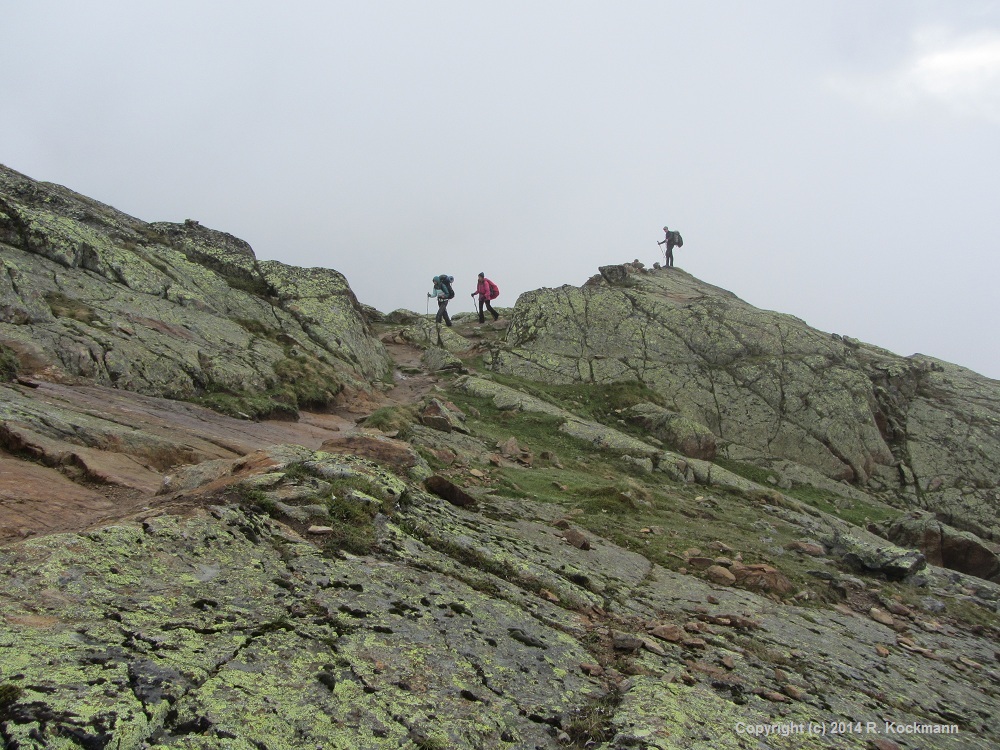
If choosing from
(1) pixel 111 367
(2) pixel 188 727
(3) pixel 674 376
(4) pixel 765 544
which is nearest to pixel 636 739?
(2) pixel 188 727

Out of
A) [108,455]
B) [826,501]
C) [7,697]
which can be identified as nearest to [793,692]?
[7,697]

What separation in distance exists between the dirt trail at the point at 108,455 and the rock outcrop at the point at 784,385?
25250 millimetres

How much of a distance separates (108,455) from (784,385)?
4310cm

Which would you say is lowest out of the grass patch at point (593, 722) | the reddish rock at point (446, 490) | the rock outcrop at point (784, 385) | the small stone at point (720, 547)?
the small stone at point (720, 547)

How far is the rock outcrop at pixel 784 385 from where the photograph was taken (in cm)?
3924

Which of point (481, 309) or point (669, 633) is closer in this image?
point (669, 633)

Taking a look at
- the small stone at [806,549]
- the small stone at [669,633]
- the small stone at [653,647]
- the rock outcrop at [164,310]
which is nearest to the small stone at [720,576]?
the small stone at [669,633]

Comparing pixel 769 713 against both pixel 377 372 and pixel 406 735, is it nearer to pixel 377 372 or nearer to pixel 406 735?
pixel 406 735

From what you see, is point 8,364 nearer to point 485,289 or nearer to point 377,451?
point 377,451

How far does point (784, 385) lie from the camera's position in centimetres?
4316

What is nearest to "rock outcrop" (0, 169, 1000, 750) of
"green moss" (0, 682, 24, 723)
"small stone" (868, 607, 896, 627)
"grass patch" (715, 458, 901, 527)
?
"green moss" (0, 682, 24, 723)

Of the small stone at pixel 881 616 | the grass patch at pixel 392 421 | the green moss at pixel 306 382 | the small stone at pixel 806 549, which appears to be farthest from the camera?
the green moss at pixel 306 382

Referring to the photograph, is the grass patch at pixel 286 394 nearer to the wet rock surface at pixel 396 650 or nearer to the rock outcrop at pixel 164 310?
the rock outcrop at pixel 164 310

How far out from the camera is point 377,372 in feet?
126
